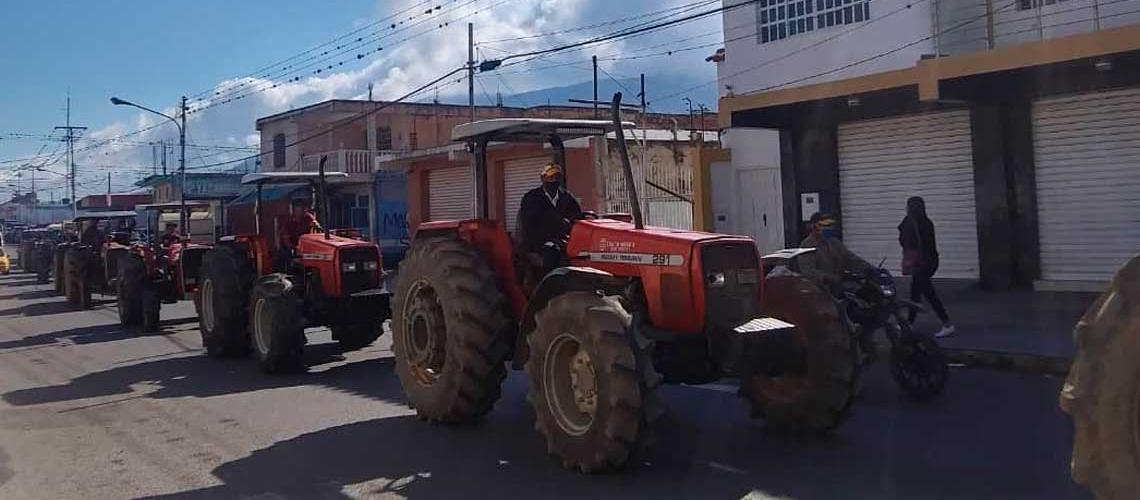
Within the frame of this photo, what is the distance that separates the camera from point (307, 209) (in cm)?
1337

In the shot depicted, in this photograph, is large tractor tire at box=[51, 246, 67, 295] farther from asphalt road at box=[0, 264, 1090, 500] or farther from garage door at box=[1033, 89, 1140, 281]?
garage door at box=[1033, 89, 1140, 281]

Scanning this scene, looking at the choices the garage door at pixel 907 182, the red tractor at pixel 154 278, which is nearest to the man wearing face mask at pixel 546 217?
the red tractor at pixel 154 278

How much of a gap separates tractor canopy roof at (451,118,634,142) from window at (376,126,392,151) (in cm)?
3288

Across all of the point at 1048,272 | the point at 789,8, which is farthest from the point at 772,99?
the point at 789,8

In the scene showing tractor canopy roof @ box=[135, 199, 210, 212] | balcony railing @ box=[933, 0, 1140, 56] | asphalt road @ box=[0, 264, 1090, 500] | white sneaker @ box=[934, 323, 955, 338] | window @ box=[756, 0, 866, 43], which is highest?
window @ box=[756, 0, 866, 43]

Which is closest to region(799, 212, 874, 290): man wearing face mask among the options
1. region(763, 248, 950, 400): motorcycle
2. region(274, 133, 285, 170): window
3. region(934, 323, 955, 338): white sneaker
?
region(763, 248, 950, 400): motorcycle

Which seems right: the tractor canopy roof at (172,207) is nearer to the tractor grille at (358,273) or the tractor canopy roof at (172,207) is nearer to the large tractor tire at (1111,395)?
the tractor grille at (358,273)

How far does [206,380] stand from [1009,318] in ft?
31.7

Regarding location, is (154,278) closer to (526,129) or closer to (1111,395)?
(526,129)

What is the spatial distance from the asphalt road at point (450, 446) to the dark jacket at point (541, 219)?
1.49m

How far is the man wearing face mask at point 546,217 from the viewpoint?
795 centimetres

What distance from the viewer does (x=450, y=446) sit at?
25.2 feet

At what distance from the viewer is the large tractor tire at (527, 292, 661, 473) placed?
20.2ft

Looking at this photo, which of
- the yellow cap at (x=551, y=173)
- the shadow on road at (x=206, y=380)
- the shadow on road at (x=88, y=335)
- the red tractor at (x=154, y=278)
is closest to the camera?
the yellow cap at (x=551, y=173)
